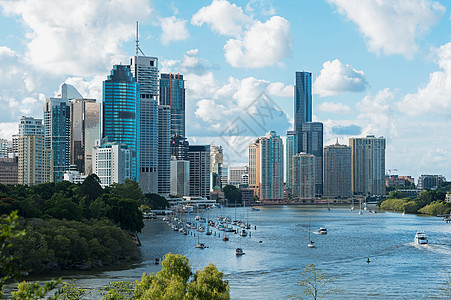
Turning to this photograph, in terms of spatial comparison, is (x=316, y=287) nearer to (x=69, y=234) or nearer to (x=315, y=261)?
(x=315, y=261)

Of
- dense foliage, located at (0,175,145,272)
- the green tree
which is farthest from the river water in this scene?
dense foliage, located at (0,175,145,272)

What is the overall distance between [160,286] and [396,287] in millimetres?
39627

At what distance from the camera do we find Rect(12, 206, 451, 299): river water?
195 ft

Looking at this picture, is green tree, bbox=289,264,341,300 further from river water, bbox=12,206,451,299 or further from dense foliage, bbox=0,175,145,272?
dense foliage, bbox=0,175,145,272

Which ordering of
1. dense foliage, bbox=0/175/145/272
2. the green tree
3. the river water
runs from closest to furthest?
the green tree, the river water, dense foliage, bbox=0/175/145/272

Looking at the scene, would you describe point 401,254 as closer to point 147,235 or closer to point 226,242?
point 226,242

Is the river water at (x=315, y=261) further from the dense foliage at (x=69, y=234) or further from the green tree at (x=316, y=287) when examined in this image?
the dense foliage at (x=69, y=234)

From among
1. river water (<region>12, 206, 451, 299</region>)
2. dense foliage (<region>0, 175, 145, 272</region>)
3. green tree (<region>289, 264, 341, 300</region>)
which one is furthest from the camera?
dense foliage (<region>0, 175, 145, 272</region>)

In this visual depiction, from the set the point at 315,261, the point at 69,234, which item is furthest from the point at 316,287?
the point at 69,234

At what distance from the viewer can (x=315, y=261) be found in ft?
262

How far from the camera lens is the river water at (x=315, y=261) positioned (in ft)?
195

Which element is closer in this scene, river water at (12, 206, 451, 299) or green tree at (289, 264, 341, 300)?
green tree at (289, 264, 341, 300)

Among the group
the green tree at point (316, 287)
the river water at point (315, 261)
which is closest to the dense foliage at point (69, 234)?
the river water at point (315, 261)

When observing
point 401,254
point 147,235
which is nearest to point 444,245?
point 401,254
